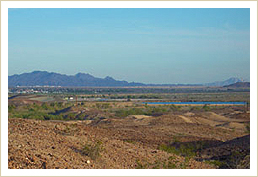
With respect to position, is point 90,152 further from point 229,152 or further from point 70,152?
point 229,152

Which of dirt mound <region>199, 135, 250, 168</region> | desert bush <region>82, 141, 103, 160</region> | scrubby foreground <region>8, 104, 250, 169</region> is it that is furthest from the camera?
dirt mound <region>199, 135, 250, 168</region>

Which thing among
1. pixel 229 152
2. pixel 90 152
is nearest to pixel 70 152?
pixel 90 152

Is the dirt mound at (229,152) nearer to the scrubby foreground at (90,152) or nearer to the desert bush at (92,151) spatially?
the scrubby foreground at (90,152)

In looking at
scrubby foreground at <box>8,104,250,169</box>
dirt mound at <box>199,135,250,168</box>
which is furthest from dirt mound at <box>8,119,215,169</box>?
dirt mound at <box>199,135,250,168</box>

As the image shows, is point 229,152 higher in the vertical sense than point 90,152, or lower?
lower

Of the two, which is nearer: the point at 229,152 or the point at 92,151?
the point at 92,151

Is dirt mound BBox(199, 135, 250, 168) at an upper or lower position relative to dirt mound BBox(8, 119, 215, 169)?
lower

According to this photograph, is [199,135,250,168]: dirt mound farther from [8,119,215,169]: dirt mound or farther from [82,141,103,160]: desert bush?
[82,141,103,160]: desert bush

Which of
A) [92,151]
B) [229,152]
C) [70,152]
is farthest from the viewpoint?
[229,152]
